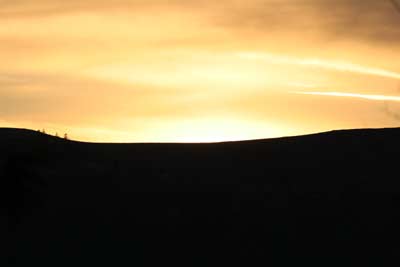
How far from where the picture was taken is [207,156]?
133ft

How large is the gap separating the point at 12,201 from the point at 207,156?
698cm

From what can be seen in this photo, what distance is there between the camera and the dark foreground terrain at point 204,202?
33906 millimetres

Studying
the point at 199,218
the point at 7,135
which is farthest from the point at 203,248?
the point at 7,135

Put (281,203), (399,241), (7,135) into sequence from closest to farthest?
1. (399,241)
2. (281,203)
3. (7,135)

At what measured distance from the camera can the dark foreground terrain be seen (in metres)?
33.9

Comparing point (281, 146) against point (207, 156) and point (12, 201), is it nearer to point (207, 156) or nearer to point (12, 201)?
point (207, 156)

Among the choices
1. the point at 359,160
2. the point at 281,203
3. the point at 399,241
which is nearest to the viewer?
the point at 399,241

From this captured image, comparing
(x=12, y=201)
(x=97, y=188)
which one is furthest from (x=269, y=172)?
(x=12, y=201)

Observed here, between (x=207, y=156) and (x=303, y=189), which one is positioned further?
(x=207, y=156)

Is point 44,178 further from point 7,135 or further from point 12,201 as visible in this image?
point 7,135

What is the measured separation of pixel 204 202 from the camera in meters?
36.7

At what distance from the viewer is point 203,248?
34.2 m

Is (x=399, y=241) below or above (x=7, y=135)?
below

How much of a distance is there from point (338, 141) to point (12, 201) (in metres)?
10.5
